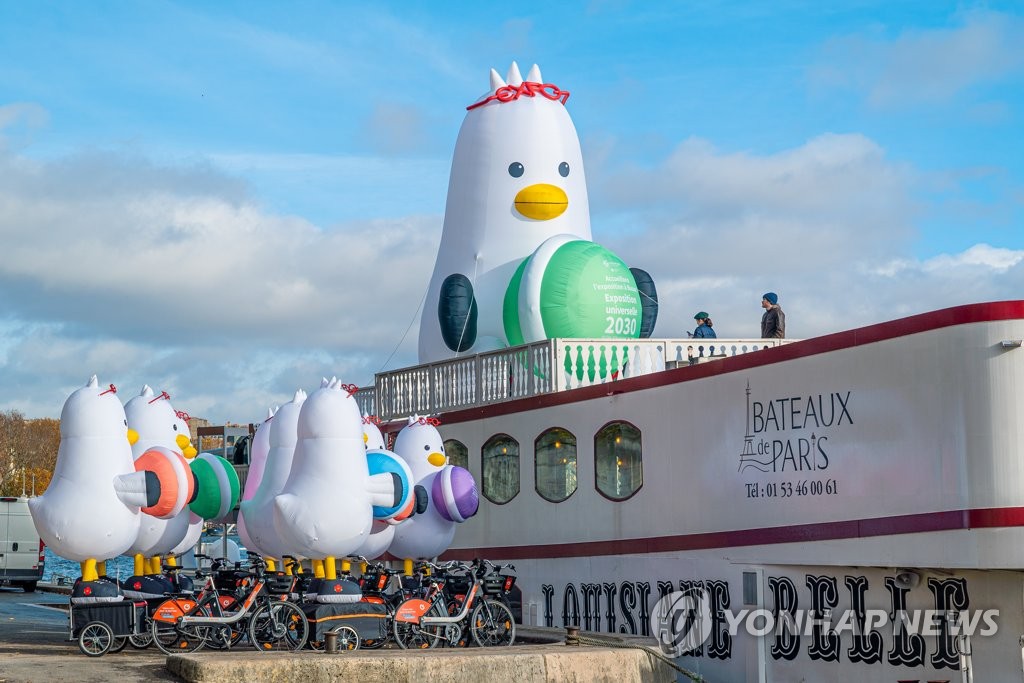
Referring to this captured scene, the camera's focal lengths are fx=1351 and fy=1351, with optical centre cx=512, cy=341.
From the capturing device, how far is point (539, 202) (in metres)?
25.6

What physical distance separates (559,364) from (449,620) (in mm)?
5883

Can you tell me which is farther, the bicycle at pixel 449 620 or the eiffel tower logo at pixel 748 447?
the eiffel tower logo at pixel 748 447

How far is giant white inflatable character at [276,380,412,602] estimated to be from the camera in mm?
16328

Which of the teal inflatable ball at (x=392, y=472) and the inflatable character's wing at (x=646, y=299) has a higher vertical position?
the inflatable character's wing at (x=646, y=299)

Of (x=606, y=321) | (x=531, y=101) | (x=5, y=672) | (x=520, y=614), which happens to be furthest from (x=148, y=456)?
(x=531, y=101)

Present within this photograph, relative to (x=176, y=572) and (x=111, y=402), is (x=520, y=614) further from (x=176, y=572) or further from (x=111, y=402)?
(x=111, y=402)

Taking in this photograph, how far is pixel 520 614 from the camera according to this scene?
21.1 m

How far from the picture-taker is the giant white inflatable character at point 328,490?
1633cm

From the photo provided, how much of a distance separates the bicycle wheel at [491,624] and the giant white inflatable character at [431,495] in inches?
113

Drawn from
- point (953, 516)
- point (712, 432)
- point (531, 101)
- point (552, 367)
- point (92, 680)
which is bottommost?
point (92, 680)

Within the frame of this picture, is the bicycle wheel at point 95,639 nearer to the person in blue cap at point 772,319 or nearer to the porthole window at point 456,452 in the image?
the porthole window at point 456,452

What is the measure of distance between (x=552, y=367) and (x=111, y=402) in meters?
7.27

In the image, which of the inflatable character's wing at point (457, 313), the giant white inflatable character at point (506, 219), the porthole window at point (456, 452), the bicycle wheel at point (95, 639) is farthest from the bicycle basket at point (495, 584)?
the inflatable character's wing at point (457, 313)

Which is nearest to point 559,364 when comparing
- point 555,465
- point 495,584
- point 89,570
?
point 555,465
